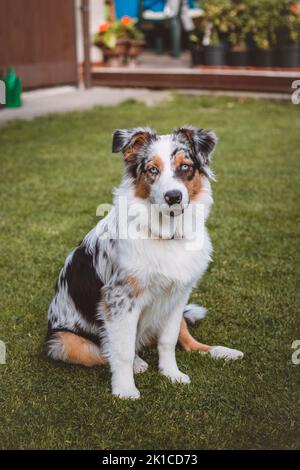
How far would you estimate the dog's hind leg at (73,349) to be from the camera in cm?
331

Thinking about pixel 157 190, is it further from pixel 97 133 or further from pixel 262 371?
pixel 97 133

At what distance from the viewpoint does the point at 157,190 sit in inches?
114

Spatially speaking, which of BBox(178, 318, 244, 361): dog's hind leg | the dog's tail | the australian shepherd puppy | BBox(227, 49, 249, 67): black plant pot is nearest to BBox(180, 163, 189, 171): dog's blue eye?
the australian shepherd puppy

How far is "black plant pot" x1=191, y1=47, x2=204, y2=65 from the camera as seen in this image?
12.1 metres

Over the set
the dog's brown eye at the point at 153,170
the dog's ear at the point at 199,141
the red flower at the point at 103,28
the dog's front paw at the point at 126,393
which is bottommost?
the dog's front paw at the point at 126,393

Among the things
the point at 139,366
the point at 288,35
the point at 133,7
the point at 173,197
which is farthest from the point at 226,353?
the point at 133,7

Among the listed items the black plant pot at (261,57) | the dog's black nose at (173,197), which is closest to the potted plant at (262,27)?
the black plant pot at (261,57)

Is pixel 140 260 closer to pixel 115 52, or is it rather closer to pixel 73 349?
pixel 73 349

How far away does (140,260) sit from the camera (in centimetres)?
302

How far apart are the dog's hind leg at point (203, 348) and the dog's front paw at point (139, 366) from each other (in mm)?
287

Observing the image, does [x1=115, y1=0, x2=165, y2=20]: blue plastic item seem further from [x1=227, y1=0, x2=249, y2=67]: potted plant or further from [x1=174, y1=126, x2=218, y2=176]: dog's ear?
[x1=174, y1=126, x2=218, y2=176]: dog's ear

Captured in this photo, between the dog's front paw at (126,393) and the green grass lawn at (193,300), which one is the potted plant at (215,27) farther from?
the dog's front paw at (126,393)

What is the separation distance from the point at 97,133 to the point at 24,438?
6.49 metres

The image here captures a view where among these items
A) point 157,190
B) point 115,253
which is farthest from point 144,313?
point 157,190
